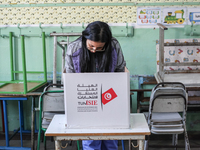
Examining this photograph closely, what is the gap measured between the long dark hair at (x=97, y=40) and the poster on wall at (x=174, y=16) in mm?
1469

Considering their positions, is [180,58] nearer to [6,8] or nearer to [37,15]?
[37,15]

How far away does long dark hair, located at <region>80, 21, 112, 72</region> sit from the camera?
49.2 inches

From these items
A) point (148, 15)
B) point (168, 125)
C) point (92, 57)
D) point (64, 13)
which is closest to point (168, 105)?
point (168, 125)

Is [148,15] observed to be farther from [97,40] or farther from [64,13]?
[97,40]

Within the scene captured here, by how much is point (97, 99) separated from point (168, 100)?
86 cm

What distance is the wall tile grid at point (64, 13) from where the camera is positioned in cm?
255

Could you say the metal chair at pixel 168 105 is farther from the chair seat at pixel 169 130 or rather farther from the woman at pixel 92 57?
the woman at pixel 92 57

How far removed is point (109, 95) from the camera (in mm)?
1164

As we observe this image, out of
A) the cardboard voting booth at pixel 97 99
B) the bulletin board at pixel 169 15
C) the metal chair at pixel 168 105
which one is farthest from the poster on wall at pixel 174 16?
the cardboard voting booth at pixel 97 99

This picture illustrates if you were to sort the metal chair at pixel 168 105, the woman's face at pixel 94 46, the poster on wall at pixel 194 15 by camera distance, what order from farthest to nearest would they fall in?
the poster on wall at pixel 194 15 < the metal chair at pixel 168 105 < the woman's face at pixel 94 46

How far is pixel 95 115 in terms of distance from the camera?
1195 mm

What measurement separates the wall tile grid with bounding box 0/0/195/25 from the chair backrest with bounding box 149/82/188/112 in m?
1.11

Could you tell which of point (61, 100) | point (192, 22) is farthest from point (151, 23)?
point (61, 100)

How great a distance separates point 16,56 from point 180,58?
2057 millimetres
